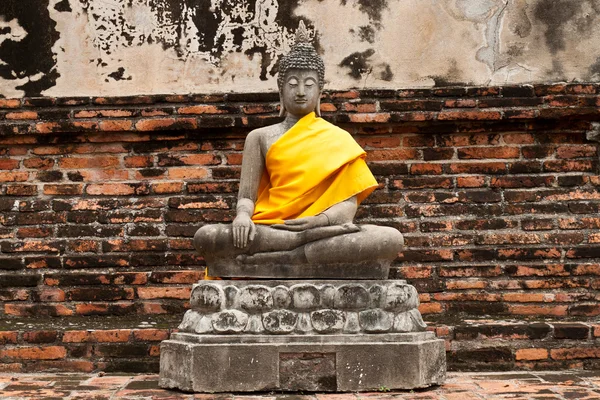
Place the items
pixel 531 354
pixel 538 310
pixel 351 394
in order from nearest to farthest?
pixel 351 394 < pixel 531 354 < pixel 538 310

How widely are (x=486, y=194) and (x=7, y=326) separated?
10.1ft

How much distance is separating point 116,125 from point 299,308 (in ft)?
6.68

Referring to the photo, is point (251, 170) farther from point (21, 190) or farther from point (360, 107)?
point (21, 190)

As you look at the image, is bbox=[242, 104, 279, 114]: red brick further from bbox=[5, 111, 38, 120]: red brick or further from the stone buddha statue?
bbox=[5, 111, 38, 120]: red brick

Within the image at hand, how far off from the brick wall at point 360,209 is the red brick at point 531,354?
0.41 meters

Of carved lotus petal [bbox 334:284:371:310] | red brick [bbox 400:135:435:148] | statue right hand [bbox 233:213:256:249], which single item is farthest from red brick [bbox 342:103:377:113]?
carved lotus petal [bbox 334:284:371:310]

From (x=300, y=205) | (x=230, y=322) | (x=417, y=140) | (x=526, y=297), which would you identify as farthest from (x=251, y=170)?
(x=526, y=297)

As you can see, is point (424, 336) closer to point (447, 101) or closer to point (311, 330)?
point (311, 330)

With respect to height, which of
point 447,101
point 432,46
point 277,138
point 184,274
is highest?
point 432,46

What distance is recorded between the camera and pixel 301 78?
4488mm

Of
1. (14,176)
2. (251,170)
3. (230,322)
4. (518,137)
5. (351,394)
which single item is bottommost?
(351,394)

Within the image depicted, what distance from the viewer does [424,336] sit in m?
4.16

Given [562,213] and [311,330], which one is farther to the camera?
[562,213]

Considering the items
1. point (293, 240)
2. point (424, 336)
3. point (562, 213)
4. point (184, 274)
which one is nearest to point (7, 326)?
point (184, 274)
